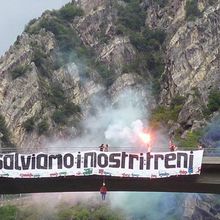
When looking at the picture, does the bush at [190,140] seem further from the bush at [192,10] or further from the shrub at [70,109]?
the bush at [192,10]

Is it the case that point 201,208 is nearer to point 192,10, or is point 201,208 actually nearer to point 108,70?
point 108,70

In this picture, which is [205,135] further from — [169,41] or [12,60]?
[12,60]

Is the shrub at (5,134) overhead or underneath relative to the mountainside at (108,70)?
underneath

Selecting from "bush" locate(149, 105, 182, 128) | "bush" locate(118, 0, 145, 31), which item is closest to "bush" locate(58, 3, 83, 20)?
"bush" locate(118, 0, 145, 31)

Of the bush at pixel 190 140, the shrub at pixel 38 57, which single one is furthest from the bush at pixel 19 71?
the bush at pixel 190 140

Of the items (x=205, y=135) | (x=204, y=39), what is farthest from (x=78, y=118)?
(x=205, y=135)

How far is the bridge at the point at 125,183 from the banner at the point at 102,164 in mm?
973

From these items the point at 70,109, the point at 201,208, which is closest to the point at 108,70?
the point at 70,109

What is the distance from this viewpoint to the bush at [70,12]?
392 ft

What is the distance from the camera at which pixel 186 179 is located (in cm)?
2853

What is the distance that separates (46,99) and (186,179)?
70.1m

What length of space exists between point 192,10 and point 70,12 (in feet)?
91.8

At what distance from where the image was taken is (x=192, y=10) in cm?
10250

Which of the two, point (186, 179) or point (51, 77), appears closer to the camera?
point (186, 179)
